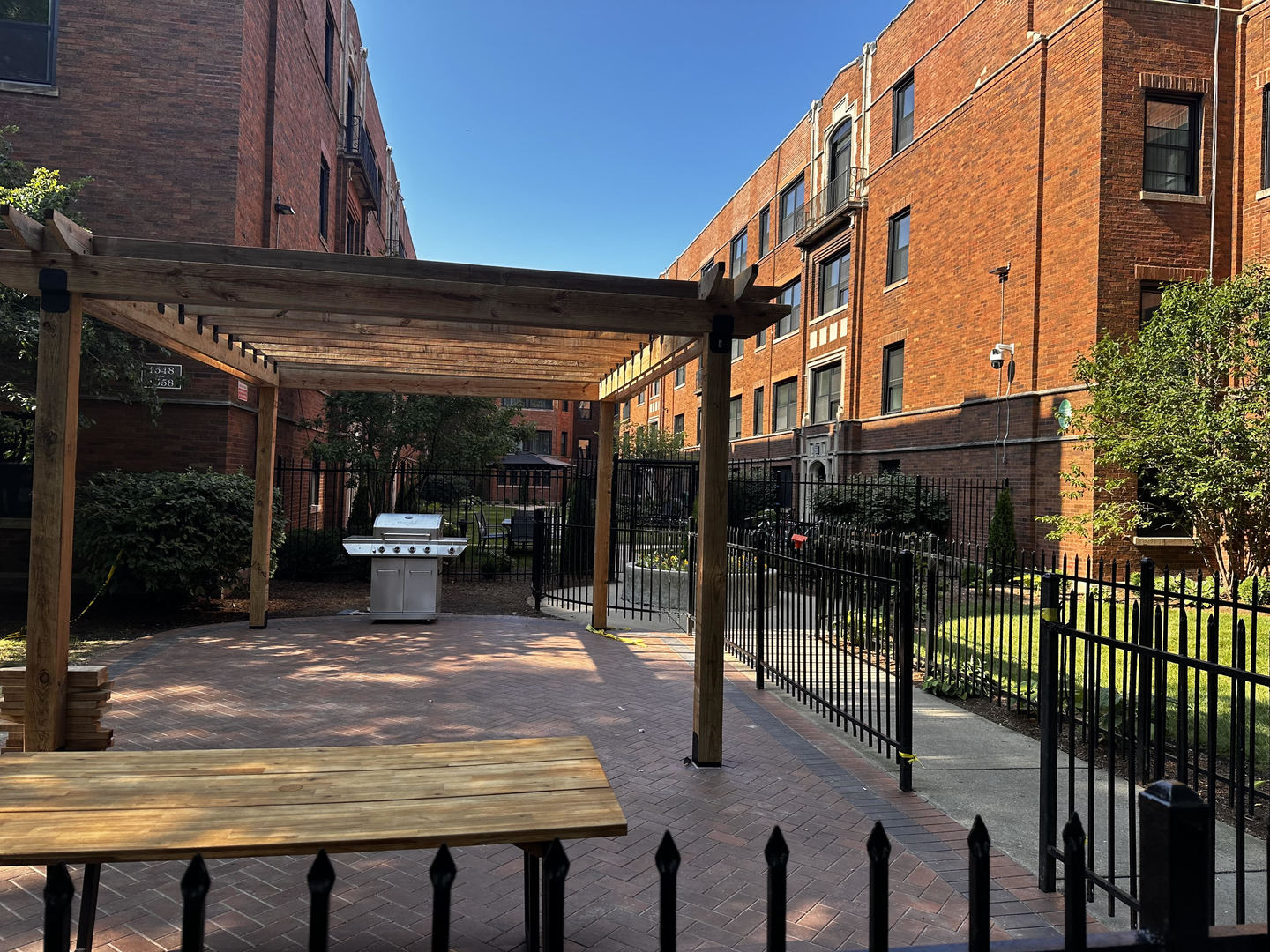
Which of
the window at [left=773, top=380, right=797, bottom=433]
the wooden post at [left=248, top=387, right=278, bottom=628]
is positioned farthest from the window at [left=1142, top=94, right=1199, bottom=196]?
the wooden post at [left=248, top=387, right=278, bottom=628]

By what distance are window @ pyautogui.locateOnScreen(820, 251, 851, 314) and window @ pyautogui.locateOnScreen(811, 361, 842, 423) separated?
187 centimetres

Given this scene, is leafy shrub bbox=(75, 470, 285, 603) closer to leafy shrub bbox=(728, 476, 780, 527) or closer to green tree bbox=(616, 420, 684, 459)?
leafy shrub bbox=(728, 476, 780, 527)

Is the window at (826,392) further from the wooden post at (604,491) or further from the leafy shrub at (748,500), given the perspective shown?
the wooden post at (604,491)

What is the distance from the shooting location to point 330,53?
20.9 meters

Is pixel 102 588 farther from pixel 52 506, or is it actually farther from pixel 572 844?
pixel 572 844

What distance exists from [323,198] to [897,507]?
53.4ft

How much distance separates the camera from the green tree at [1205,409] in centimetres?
1112

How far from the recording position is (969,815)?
4.55 meters

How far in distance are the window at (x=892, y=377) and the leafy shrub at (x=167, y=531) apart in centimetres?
1557

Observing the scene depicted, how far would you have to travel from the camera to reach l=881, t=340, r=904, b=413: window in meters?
20.6

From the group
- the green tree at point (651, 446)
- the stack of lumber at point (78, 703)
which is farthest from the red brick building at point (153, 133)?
the green tree at point (651, 446)

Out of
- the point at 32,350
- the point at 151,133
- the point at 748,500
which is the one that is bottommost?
the point at 748,500

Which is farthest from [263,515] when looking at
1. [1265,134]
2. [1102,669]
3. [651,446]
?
[651,446]

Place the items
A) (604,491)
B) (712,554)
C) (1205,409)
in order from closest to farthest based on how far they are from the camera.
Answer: (712,554), (604,491), (1205,409)
